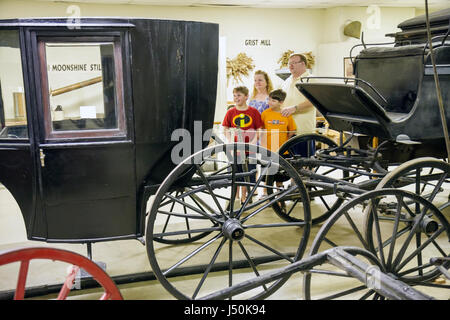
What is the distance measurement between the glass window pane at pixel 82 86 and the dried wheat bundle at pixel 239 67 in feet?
18.1

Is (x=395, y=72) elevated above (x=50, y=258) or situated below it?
above

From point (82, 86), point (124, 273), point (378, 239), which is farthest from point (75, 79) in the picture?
point (378, 239)

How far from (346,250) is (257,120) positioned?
7.97 ft

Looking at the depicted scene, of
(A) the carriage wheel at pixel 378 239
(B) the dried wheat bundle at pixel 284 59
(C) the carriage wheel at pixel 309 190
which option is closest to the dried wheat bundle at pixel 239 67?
(B) the dried wheat bundle at pixel 284 59

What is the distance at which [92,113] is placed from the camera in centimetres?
259

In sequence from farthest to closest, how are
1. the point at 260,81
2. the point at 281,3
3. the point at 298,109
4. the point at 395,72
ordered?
the point at 281,3
the point at 260,81
the point at 298,109
the point at 395,72

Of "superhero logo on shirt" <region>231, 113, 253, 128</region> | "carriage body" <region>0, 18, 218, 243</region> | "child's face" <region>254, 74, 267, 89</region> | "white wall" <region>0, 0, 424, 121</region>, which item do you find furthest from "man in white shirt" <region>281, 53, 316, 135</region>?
"white wall" <region>0, 0, 424, 121</region>

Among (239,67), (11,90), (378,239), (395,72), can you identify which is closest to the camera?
(378,239)

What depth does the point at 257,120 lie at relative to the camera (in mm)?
4219

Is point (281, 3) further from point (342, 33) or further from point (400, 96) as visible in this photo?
point (400, 96)

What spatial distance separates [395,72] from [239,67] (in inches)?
185

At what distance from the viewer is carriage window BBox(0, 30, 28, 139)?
2.41 meters

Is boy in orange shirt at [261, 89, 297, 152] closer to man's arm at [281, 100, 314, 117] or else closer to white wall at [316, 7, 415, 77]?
man's arm at [281, 100, 314, 117]

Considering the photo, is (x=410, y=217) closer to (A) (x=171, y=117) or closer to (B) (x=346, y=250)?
(B) (x=346, y=250)
